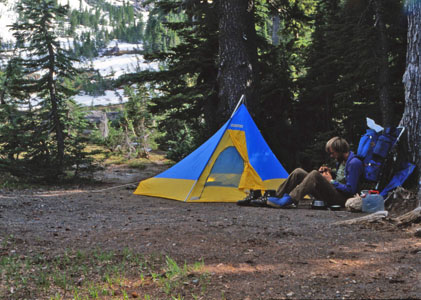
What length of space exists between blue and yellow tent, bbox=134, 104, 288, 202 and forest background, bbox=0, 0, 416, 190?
1.85 meters

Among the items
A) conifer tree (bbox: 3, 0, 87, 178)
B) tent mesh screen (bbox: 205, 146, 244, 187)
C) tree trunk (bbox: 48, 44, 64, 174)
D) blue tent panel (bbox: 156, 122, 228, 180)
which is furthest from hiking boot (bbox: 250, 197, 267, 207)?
tree trunk (bbox: 48, 44, 64, 174)

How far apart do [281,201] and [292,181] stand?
43 cm

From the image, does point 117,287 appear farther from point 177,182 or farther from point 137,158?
point 137,158

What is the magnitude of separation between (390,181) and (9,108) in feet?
37.9

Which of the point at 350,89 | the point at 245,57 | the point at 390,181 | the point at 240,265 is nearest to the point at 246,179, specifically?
the point at 390,181

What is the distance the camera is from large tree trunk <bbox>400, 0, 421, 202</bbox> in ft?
18.1

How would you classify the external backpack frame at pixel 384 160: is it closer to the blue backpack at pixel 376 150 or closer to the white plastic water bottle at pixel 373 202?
the blue backpack at pixel 376 150

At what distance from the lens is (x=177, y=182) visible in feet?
24.5

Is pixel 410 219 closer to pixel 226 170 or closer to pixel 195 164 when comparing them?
pixel 226 170

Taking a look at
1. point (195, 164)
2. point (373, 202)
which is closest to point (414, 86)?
point (373, 202)

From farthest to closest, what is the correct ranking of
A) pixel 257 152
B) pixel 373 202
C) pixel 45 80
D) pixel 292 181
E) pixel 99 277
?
1. pixel 45 80
2. pixel 257 152
3. pixel 292 181
4. pixel 373 202
5. pixel 99 277

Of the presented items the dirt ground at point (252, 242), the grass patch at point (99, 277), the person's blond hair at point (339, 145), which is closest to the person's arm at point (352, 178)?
the person's blond hair at point (339, 145)

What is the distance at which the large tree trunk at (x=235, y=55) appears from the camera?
932 centimetres

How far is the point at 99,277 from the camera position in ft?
9.67
